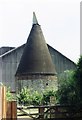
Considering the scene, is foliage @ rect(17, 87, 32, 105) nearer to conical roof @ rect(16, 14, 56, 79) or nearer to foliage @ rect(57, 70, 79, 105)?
conical roof @ rect(16, 14, 56, 79)

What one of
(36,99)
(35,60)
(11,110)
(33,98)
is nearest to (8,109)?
(11,110)

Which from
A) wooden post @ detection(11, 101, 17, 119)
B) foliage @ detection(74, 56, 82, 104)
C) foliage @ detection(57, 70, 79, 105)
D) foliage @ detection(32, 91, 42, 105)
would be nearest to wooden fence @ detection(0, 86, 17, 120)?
wooden post @ detection(11, 101, 17, 119)

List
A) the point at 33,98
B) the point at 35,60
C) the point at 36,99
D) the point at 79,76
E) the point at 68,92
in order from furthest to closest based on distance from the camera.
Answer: the point at 35,60, the point at 33,98, the point at 36,99, the point at 68,92, the point at 79,76

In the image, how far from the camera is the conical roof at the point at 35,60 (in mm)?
39375

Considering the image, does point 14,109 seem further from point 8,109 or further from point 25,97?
point 25,97

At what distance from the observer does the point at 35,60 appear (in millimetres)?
40188

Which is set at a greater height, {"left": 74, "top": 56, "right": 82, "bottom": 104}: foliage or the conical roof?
the conical roof

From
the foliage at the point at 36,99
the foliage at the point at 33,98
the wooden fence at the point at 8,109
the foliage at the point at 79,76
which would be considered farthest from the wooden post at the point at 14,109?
the foliage at the point at 36,99

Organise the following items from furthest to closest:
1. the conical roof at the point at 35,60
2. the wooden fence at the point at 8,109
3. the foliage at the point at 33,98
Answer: the conical roof at the point at 35,60 < the foliage at the point at 33,98 < the wooden fence at the point at 8,109

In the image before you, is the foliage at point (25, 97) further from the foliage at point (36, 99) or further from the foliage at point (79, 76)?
the foliage at point (79, 76)

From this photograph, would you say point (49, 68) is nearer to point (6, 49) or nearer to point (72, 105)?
point (6, 49)

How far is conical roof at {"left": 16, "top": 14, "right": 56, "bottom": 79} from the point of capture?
39.4m

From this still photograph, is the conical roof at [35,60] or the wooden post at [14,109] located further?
the conical roof at [35,60]

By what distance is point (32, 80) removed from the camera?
38.8m
